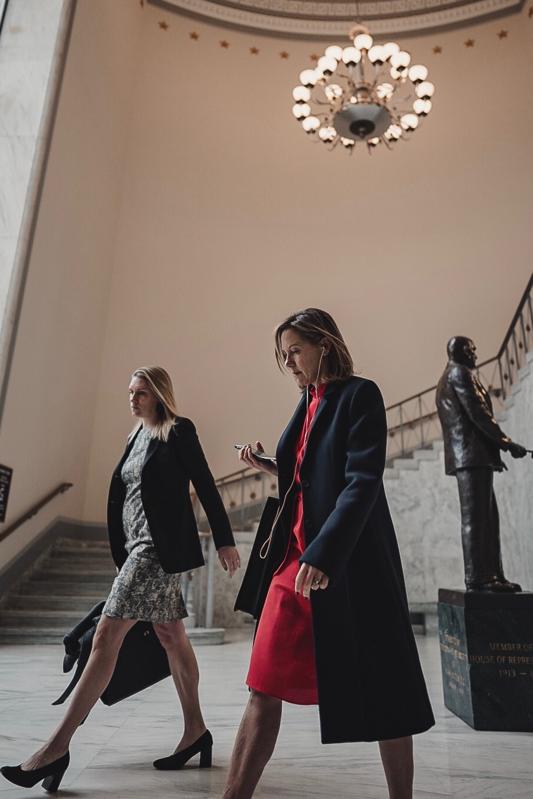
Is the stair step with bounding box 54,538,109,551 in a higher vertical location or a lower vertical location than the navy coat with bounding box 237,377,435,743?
higher

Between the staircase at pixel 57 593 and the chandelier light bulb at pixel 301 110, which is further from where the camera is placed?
the chandelier light bulb at pixel 301 110

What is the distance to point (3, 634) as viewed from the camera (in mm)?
6629

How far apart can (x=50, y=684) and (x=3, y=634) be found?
8.54 feet

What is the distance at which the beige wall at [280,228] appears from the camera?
1140 cm

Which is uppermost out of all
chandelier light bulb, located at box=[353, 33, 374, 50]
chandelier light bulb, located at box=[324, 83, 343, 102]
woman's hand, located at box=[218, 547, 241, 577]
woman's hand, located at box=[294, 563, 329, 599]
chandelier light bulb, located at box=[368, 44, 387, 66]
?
chandelier light bulb, located at box=[353, 33, 374, 50]

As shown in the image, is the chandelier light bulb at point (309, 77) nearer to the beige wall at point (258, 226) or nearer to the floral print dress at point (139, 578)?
the beige wall at point (258, 226)

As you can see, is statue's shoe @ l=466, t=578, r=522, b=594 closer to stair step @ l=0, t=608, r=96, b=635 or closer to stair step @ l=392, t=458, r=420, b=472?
stair step @ l=0, t=608, r=96, b=635

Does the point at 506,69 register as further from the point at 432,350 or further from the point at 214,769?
the point at 214,769

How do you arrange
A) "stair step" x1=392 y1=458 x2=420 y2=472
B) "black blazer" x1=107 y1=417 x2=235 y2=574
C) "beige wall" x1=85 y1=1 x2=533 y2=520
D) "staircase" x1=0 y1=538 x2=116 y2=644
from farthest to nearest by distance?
"beige wall" x1=85 y1=1 x2=533 y2=520
"stair step" x1=392 y1=458 x2=420 y2=472
"staircase" x1=0 y1=538 x2=116 y2=644
"black blazer" x1=107 y1=417 x2=235 y2=574

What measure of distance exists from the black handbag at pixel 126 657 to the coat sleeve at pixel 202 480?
50 cm

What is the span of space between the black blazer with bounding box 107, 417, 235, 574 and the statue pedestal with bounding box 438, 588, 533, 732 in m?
1.61

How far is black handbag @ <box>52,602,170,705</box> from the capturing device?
2467 mm

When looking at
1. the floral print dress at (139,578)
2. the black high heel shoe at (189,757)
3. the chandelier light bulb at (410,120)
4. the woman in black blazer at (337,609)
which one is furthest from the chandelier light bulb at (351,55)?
the black high heel shoe at (189,757)

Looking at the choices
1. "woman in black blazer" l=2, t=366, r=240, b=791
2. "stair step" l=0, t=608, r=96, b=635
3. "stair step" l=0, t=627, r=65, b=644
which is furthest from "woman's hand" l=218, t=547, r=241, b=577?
"stair step" l=0, t=608, r=96, b=635
